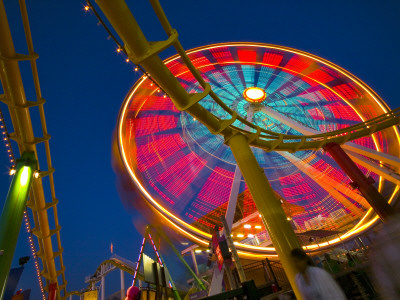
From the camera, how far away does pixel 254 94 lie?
12.5 meters

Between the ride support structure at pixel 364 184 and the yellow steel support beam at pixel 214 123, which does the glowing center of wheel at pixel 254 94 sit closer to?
the ride support structure at pixel 364 184

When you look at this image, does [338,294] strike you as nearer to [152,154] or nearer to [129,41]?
[129,41]

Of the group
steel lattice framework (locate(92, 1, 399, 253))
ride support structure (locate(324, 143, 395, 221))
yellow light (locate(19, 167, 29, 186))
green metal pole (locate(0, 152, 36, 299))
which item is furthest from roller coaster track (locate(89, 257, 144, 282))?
ride support structure (locate(324, 143, 395, 221))

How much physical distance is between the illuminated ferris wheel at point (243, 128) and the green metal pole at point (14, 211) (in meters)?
4.39

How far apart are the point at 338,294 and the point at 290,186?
Result: 42.1 ft

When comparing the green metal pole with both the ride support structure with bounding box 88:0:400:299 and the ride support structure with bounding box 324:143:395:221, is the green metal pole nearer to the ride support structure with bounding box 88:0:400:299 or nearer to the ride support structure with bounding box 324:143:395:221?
the ride support structure with bounding box 88:0:400:299

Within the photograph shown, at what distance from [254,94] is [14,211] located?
11.4m

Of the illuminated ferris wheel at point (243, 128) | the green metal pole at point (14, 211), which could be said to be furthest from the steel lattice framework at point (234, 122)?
the green metal pole at point (14, 211)

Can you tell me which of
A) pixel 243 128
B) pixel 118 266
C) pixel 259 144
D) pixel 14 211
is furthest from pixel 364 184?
pixel 118 266

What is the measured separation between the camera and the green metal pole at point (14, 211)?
15.8 feet

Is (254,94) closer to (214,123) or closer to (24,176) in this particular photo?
(214,123)

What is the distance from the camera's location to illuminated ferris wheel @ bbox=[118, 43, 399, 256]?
1104 cm

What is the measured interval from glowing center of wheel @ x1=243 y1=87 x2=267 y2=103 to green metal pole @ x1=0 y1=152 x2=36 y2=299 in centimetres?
1014

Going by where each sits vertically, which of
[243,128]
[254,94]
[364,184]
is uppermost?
[254,94]
